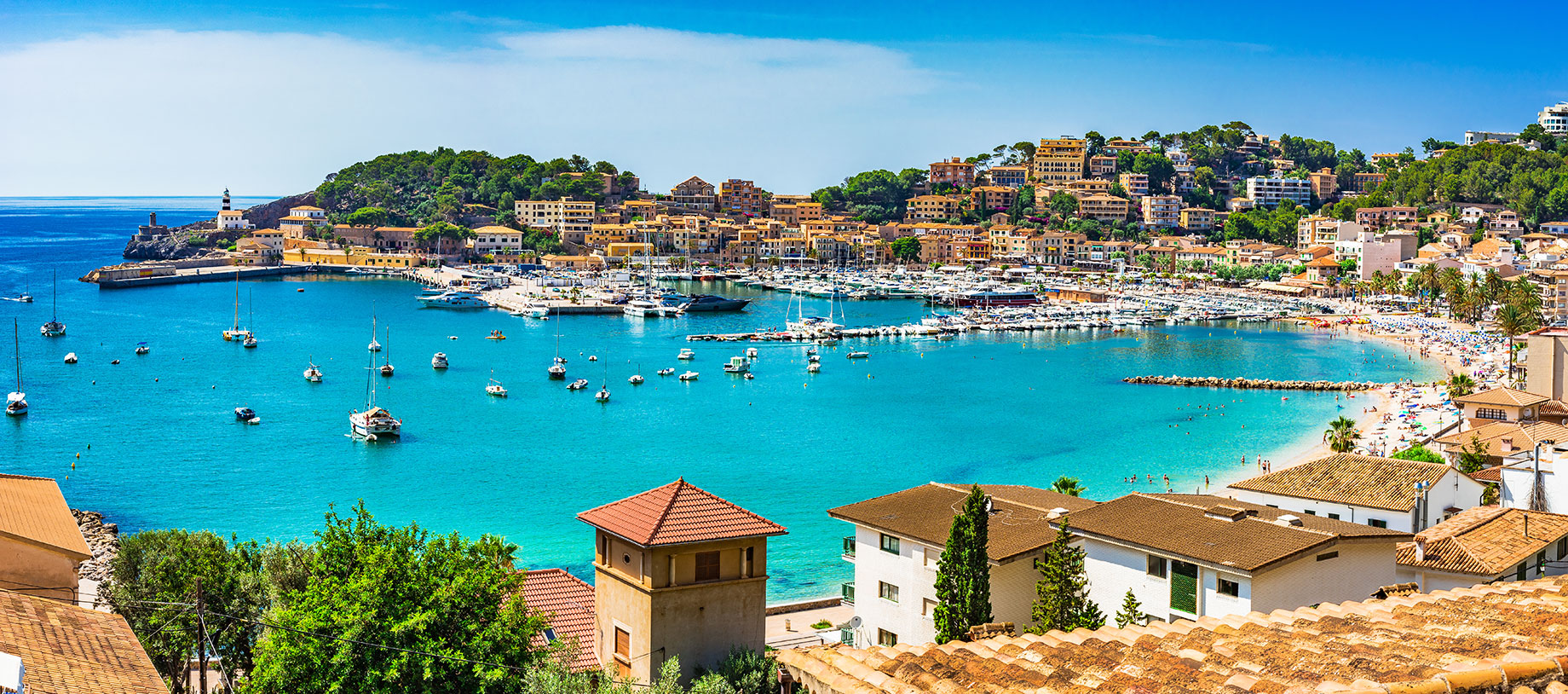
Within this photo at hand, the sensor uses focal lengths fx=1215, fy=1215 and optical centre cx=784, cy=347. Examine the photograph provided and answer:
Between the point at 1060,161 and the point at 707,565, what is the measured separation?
6013 inches

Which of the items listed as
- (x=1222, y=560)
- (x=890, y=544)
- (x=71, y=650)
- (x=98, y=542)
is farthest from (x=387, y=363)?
(x=71, y=650)

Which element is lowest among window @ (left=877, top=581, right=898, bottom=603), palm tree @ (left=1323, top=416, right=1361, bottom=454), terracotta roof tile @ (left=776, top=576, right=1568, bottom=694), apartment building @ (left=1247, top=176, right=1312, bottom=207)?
palm tree @ (left=1323, top=416, right=1361, bottom=454)

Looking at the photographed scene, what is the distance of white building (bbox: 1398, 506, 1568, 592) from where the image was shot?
566 inches

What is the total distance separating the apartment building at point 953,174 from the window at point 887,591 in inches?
5887

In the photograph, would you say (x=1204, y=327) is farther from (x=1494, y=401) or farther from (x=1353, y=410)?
(x=1494, y=401)

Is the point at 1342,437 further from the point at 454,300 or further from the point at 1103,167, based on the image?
the point at 1103,167

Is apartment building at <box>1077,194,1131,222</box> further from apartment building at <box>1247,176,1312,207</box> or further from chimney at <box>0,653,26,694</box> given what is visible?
chimney at <box>0,653,26,694</box>

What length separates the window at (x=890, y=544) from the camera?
16141 millimetres

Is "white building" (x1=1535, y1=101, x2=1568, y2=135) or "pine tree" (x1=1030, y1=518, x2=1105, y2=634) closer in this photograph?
"pine tree" (x1=1030, y1=518, x2=1105, y2=634)

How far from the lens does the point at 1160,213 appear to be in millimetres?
142125

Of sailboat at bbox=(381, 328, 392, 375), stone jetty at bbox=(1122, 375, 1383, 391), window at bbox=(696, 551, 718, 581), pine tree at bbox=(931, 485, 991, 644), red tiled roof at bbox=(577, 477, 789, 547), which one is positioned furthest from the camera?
sailboat at bbox=(381, 328, 392, 375)

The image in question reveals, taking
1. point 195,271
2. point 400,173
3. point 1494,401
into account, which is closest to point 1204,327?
point 1494,401

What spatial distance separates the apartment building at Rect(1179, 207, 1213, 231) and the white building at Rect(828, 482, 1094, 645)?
5232 inches

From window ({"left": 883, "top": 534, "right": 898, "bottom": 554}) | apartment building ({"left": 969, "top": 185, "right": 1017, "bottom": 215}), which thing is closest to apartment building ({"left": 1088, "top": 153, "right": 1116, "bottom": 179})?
apartment building ({"left": 969, "top": 185, "right": 1017, "bottom": 215})
